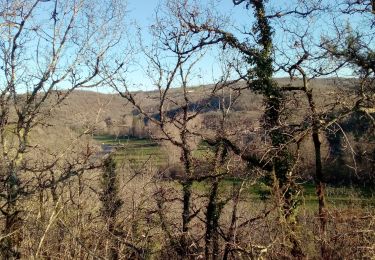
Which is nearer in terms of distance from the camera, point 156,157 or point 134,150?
point 156,157

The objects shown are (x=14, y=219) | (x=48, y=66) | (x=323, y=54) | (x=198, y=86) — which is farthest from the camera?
(x=198, y=86)

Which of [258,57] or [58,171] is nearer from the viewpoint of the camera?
[58,171]

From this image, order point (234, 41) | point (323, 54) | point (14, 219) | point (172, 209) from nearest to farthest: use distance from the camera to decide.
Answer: point (14, 219) → point (323, 54) → point (234, 41) → point (172, 209)

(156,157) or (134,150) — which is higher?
(134,150)

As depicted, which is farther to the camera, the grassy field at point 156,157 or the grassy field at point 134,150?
the grassy field at point 156,157

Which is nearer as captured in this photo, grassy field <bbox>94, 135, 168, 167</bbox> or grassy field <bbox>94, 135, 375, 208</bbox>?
grassy field <bbox>94, 135, 168, 167</bbox>

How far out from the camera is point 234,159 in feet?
43.3

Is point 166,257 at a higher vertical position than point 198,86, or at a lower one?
lower

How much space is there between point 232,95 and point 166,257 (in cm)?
681

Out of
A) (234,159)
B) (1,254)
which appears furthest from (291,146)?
(1,254)

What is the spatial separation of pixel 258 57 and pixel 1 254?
8.37m

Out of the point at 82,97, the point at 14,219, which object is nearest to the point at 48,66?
the point at 82,97

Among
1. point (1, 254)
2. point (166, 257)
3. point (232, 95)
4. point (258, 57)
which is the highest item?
point (258, 57)

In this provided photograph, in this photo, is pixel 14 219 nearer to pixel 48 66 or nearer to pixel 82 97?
pixel 48 66
